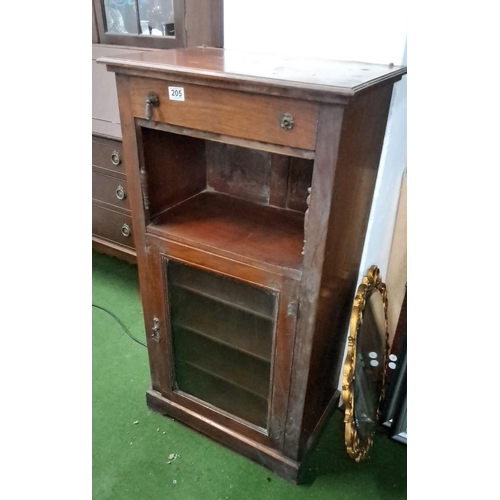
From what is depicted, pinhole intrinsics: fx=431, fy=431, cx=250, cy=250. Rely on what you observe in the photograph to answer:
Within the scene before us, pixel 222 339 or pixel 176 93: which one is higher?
pixel 176 93

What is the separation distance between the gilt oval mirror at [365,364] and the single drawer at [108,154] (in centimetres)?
108

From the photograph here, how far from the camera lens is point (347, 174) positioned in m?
0.91

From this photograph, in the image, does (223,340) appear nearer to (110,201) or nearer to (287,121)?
(287,121)

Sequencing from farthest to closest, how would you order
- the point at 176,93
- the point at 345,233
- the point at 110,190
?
the point at 110,190 → the point at 345,233 → the point at 176,93

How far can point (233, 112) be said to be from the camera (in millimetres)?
881

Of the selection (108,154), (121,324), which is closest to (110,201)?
(108,154)

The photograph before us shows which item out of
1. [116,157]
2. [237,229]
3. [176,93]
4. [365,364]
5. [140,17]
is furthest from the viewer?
[116,157]

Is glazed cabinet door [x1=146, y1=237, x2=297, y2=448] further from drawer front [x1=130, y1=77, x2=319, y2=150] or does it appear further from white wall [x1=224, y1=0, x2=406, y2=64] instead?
white wall [x1=224, y1=0, x2=406, y2=64]

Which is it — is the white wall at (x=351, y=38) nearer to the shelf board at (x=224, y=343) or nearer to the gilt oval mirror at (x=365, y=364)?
the gilt oval mirror at (x=365, y=364)

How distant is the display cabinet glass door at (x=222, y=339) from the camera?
3.66 ft

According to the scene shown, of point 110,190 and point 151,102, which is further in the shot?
point 110,190

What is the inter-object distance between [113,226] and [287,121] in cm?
130

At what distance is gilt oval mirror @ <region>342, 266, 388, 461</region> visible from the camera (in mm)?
1122

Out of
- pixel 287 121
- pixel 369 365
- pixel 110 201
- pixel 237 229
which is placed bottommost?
pixel 369 365
